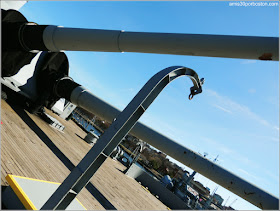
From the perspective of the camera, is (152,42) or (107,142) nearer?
(107,142)

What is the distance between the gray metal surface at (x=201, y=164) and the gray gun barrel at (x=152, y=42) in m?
1.88

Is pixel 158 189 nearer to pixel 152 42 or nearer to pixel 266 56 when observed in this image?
pixel 152 42

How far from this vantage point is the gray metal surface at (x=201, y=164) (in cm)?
395

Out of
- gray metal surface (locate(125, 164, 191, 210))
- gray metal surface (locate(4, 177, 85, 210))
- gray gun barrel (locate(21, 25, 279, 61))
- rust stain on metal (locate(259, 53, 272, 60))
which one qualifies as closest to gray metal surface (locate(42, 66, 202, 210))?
gray metal surface (locate(4, 177, 85, 210))

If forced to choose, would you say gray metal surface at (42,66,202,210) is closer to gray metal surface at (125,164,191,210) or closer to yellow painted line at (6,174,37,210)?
yellow painted line at (6,174,37,210)

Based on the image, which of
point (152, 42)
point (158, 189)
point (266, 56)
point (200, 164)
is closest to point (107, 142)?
point (266, 56)

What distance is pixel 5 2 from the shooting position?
836 centimetres

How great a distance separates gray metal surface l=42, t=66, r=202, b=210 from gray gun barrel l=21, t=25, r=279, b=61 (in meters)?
1.49

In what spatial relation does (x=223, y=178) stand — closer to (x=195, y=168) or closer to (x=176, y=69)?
(x=195, y=168)

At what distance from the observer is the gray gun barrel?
3.54 m

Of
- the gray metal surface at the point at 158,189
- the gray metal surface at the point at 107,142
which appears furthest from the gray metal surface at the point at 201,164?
the gray metal surface at the point at 158,189

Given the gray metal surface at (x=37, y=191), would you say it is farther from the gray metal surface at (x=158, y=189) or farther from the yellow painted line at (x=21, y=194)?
the gray metal surface at (x=158, y=189)

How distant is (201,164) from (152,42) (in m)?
3.17

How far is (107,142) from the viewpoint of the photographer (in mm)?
2299
